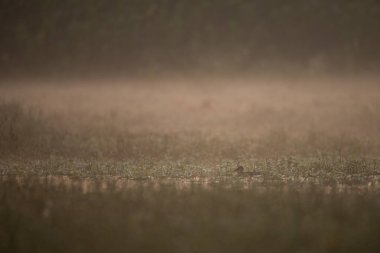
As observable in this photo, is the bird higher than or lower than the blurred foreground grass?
higher

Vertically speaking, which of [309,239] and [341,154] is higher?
[341,154]

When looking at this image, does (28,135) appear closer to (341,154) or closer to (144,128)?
(144,128)

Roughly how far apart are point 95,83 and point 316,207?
15970mm

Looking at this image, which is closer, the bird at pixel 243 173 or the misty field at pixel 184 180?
the misty field at pixel 184 180

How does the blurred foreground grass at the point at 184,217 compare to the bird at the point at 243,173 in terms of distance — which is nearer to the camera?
the blurred foreground grass at the point at 184,217

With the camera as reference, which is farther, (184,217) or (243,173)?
(243,173)

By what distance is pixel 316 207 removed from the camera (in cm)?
884

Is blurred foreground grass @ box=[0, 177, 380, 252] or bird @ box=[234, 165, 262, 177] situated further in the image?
bird @ box=[234, 165, 262, 177]

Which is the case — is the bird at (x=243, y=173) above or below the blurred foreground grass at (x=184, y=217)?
above

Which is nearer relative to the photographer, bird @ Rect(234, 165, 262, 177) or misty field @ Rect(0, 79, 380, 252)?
misty field @ Rect(0, 79, 380, 252)

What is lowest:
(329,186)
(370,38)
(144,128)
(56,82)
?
(329,186)

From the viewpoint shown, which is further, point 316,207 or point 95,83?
point 95,83

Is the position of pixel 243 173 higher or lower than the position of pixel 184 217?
higher

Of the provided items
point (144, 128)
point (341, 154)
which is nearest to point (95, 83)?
point (144, 128)
